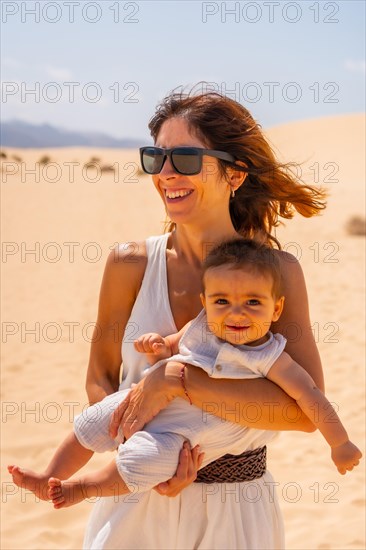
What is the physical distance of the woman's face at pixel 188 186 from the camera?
9.19 feet

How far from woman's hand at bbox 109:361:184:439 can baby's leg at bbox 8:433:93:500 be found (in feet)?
0.84

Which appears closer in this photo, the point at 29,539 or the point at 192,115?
the point at 192,115

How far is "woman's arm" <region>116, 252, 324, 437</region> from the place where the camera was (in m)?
2.61

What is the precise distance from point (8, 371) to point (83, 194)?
17627 mm

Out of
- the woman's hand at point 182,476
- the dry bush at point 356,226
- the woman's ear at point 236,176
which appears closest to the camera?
the woman's hand at point 182,476

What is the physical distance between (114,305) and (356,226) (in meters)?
15.5

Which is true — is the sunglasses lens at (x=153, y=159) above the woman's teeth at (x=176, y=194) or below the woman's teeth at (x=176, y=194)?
above

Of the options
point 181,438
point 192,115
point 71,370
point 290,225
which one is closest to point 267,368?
point 181,438

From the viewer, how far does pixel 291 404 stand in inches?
105

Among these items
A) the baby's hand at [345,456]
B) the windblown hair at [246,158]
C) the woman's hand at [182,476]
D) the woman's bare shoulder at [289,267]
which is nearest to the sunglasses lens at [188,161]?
the windblown hair at [246,158]

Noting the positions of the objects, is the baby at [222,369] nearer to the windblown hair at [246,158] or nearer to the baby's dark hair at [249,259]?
the baby's dark hair at [249,259]

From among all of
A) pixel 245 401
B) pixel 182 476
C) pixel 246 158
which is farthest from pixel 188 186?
pixel 182 476

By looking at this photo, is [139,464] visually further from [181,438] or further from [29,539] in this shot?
[29,539]

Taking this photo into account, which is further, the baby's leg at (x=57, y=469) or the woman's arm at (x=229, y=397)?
the baby's leg at (x=57, y=469)
